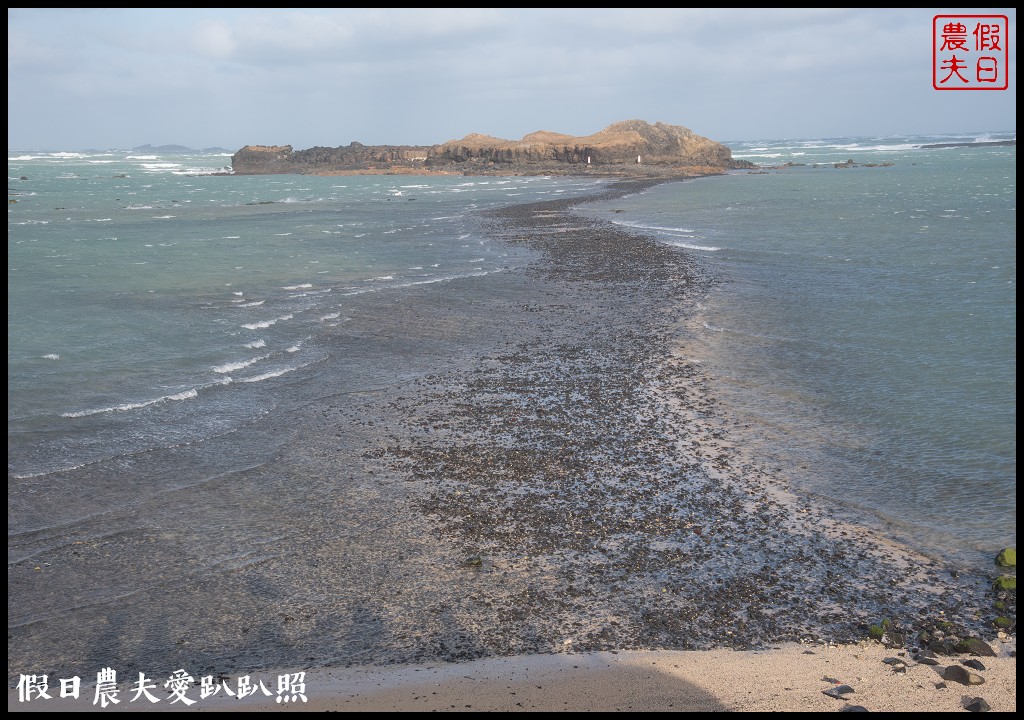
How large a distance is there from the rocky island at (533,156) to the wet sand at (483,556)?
103 metres

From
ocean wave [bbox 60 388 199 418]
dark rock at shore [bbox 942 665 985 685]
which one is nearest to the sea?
ocean wave [bbox 60 388 199 418]

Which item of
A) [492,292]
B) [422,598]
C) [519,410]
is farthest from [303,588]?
[492,292]

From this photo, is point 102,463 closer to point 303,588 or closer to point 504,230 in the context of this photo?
point 303,588

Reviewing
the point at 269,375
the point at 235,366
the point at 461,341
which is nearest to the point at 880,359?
the point at 461,341

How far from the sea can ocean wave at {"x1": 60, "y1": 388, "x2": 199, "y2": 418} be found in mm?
66

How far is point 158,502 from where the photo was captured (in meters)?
13.2

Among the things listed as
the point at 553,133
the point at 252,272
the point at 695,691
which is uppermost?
the point at 553,133

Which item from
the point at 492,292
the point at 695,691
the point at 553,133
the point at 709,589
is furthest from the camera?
the point at 553,133

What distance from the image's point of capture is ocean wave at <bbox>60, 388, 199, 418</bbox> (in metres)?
17.4

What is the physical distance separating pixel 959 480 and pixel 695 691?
8.03m

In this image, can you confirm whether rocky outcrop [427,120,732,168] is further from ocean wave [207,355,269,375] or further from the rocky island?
ocean wave [207,355,269,375]

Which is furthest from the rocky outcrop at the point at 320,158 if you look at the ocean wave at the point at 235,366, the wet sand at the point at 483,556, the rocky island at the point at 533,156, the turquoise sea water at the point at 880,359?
the wet sand at the point at 483,556

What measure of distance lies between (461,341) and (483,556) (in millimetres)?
12676

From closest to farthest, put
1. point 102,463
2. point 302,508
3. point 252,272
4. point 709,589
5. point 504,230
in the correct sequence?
point 709,589, point 302,508, point 102,463, point 252,272, point 504,230
